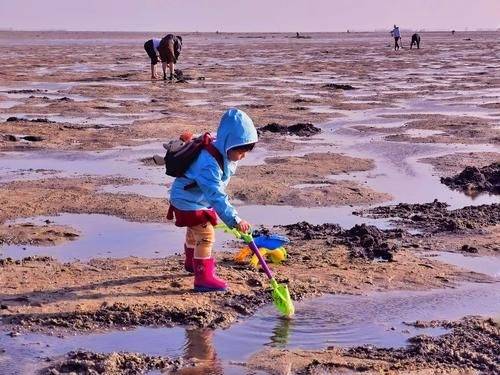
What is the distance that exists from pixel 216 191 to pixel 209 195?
0.06m

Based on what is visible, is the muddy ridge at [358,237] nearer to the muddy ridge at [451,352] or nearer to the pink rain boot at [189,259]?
the pink rain boot at [189,259]

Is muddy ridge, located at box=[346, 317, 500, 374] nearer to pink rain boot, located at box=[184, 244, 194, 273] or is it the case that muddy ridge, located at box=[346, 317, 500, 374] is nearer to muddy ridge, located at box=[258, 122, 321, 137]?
pink rain boot, located at box=[184, 244, 194, 273]

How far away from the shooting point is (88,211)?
9016 millimetres

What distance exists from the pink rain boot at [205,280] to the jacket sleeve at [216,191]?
43cm

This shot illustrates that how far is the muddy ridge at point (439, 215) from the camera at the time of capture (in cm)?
850

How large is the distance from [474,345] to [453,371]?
422mm

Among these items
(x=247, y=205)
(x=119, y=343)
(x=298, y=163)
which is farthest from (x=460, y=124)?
(x=119, y=343)

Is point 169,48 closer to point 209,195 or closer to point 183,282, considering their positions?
Answer: point 183,282

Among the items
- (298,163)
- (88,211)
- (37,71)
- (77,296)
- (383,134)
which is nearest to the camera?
(77,296)

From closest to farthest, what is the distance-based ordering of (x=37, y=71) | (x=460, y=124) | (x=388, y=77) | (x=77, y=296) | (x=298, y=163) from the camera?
(x=77, y=296), (x=298, y=163), (x=460, y=124), (x=388, y=77), (x=37, y=71)

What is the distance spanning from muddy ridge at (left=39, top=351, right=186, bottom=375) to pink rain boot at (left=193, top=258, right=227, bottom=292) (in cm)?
125

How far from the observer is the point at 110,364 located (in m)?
5.02

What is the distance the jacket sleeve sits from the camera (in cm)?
613

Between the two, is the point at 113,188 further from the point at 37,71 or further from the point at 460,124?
the point at 37,71
